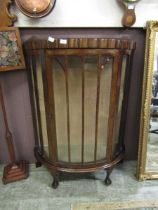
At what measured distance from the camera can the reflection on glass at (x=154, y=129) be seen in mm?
1394

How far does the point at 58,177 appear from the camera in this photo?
1.54 m

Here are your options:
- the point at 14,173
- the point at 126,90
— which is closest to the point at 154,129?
the point at 126,90

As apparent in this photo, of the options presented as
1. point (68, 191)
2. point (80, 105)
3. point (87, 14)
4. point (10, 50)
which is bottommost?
point (68, 191)

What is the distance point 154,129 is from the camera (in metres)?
1.53

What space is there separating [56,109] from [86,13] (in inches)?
24.6

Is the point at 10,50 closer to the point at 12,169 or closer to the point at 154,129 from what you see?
the point at 12,169

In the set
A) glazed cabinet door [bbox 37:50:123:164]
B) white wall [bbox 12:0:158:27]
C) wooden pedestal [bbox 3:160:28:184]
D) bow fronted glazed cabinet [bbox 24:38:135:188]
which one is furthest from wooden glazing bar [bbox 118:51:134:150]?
wooden pedestal [bbox 3:160:28:184]

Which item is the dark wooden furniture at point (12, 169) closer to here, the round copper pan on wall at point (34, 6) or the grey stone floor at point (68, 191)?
the grey stone floor at point (68, 191)

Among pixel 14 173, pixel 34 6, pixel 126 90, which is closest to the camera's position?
pixel 34 6

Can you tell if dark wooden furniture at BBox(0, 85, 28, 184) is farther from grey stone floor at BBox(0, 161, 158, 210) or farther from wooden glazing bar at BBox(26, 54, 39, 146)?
wooden glazing bar at BBox(26, 54, 39, 146)

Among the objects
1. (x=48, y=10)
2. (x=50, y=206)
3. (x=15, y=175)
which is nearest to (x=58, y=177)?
(x=50, y=206)

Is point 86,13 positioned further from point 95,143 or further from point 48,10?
point 95,143

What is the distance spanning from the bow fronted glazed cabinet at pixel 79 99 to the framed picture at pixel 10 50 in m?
0.06

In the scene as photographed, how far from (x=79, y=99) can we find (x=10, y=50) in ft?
1.74
